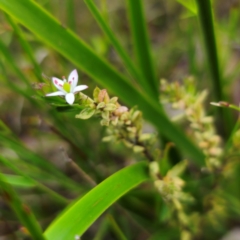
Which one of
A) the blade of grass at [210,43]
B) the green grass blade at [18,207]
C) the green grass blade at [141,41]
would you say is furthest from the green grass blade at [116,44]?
the green grass blade at [18,207]

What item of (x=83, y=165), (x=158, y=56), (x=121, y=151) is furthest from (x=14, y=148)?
(x=158, y=56)

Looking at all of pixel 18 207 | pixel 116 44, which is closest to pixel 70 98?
pixel 18 207

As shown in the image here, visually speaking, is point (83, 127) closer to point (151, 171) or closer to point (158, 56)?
point (151, 171)

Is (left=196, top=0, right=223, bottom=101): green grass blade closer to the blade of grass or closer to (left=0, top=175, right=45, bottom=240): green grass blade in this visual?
the blade of grass

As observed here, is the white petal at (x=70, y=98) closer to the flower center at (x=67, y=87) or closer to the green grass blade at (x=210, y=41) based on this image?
the flower center at (x=67, y=87)

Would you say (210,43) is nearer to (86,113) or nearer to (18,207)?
(86,113)

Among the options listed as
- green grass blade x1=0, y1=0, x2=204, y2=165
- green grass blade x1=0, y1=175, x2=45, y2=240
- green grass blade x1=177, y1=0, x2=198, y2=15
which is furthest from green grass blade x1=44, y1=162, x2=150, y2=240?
green grass blade x1=177, y1=0, x2=198, y2=15

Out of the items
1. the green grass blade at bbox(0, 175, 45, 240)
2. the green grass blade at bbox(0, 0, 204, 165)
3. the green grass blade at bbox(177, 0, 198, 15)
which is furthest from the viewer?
the green grass blade at bbox(177, 0, 198, 15)
